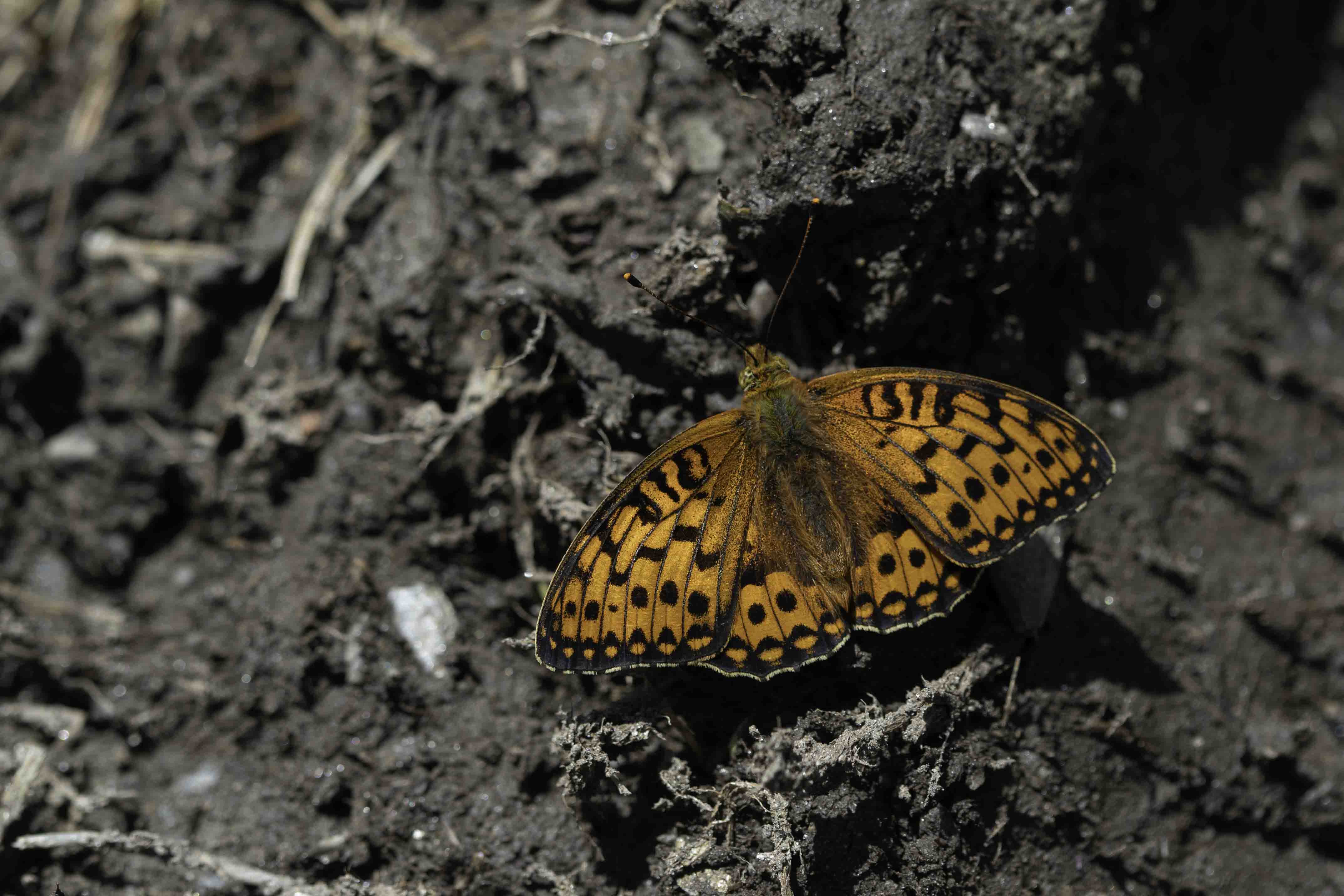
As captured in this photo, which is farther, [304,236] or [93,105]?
[93,105]

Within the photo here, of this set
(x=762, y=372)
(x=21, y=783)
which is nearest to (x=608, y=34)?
(x=762, y=372)

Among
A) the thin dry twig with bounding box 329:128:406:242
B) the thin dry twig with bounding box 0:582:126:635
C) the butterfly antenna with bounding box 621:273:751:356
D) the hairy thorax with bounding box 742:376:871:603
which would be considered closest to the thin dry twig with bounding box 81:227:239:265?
the thin dry twig with bounding box 329:128:406:242

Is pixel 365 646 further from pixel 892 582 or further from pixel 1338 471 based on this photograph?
pixel 1338 471

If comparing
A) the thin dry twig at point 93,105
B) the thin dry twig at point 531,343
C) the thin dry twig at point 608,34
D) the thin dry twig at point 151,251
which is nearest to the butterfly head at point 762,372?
the thin dry twig at point 531,343

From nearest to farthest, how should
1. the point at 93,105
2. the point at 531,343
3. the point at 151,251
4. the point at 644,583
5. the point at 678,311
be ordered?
the point at 644,583 < the point at 678,311 < the point at 531,343 < the point at 151,251 < the point at 93,105

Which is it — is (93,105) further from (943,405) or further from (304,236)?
(943,405)

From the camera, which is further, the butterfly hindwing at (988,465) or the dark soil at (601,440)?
the dark soil at (601,440)

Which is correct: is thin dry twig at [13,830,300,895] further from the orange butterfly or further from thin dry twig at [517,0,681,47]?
thin dry twig at [517,0,681,47]

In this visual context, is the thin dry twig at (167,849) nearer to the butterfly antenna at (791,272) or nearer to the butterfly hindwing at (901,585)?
the butterfly hindwing at (901,585)
